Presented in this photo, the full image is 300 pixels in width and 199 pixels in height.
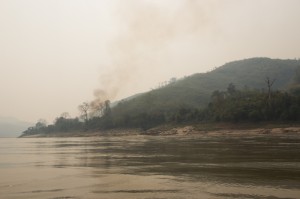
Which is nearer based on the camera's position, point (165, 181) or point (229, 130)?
point (165, 181)

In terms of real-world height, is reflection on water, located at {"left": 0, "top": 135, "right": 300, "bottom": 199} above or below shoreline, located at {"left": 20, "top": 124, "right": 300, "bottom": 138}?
below

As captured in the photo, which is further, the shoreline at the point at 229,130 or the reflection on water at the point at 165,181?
the shoreline at the point at 229,130

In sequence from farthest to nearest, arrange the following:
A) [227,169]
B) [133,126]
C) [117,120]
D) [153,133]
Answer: [117,120] < [133,126] < [153,133] < [227,169]

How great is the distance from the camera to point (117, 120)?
180875 mm

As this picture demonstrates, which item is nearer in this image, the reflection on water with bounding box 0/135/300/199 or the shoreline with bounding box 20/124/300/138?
the reflection on water with bounding box 0/135/300/199

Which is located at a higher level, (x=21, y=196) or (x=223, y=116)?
(x=223, y=116)

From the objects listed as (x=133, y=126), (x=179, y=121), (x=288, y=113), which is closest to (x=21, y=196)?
(x=288, y=113)

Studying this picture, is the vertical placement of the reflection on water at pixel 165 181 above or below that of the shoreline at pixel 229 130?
below

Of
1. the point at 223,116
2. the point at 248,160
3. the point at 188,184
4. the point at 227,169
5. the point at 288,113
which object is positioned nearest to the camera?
the point at 188,184

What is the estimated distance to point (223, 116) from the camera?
387 ft

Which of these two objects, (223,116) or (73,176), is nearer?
(73,176)

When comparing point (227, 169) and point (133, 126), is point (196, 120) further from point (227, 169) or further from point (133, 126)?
point (227, 169)

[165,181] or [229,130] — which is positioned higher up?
[229,130]

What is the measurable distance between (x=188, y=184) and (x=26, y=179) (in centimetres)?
1182
